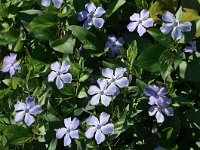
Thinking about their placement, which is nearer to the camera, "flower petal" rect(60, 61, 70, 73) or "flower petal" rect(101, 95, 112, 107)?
"flower petal" rect(101, 95, 112, 107)

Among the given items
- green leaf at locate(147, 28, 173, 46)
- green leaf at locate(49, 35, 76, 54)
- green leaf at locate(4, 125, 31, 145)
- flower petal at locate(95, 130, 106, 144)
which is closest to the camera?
flower petal at locate(95, 130, 106, 144)

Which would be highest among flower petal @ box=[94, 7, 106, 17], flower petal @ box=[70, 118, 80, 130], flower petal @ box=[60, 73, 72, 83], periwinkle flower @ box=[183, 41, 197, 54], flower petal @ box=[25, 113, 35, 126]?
flower petal @ box=[94, 7, 106, 17]

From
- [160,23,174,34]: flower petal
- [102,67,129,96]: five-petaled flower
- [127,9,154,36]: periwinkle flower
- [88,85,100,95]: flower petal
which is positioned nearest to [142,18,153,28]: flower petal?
[127,9,154,36]: periwinkle flower

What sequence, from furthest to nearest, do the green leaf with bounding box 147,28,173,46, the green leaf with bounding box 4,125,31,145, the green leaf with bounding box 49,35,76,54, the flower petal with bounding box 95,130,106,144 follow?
the green leaf with bounding box 49,35,76,54, the green leaf with bounding box 4,125,31,145, the green leaf with bounding box 147,28,173,46, the flower petal with bounding box 95,130,106,144

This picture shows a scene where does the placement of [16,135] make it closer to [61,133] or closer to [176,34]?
[61,133]

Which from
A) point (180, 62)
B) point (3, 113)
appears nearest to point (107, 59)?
point (180, 62)

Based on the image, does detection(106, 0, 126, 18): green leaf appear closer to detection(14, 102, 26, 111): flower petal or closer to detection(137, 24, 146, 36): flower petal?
detection(137, 24, 146, 36): flower petal

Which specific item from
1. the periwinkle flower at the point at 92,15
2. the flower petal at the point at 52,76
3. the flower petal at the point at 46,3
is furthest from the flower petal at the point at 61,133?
→ the flower petal at the point at 46,3

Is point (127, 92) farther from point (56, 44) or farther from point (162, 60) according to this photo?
point (56, 44)
